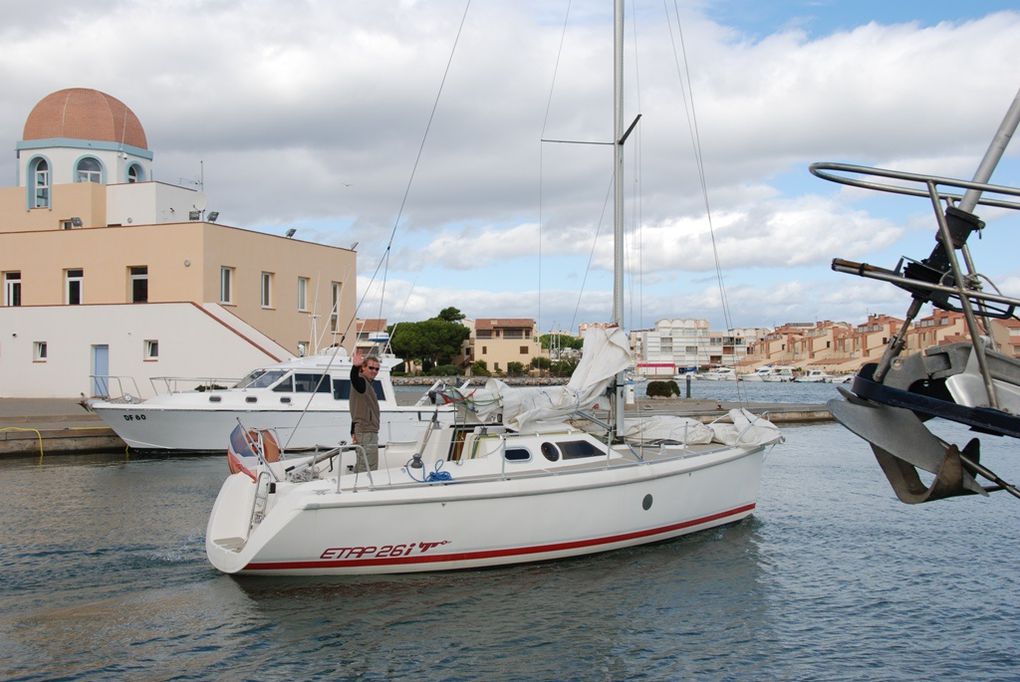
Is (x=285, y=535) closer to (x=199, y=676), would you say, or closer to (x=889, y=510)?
(x=199, y=676)

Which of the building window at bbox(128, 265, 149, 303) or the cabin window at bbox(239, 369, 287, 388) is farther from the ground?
the building window at bbox(128, 265, 149, 303)

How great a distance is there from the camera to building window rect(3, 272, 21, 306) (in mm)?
35969

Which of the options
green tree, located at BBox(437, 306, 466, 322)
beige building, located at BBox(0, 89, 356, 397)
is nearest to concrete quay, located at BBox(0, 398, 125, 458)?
beige building, located at BBox(0, 89, 356, 397)

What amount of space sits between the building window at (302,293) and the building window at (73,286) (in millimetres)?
8072

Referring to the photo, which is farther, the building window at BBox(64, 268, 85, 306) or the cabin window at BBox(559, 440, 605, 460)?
the building window at BBox(64, 268, 85, 306)

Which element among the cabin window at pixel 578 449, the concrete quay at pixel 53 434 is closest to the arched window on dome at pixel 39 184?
the concrete quay at pixel 53 434

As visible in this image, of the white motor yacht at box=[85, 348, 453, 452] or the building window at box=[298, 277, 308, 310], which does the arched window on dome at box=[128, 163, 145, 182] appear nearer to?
the building window at box=[298, 277, 308, 310]

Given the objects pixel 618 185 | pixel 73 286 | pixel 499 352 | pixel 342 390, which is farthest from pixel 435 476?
pixel 499 352

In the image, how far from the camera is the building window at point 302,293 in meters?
38.1

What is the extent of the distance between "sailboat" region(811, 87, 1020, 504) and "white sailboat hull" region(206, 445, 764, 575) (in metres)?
5.65

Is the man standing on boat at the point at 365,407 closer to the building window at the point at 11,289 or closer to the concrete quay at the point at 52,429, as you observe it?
the concrete quay at the point at 52,429

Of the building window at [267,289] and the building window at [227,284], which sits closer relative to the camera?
the building window at [227,284]

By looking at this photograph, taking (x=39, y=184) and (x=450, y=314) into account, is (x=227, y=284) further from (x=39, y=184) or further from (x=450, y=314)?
(x=450, y=314)

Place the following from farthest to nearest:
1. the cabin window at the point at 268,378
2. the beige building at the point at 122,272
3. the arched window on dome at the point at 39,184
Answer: the arched window on dome at the point at 39,184
the beige building at the point at 122,272
the cabin window at the point at 268,378
